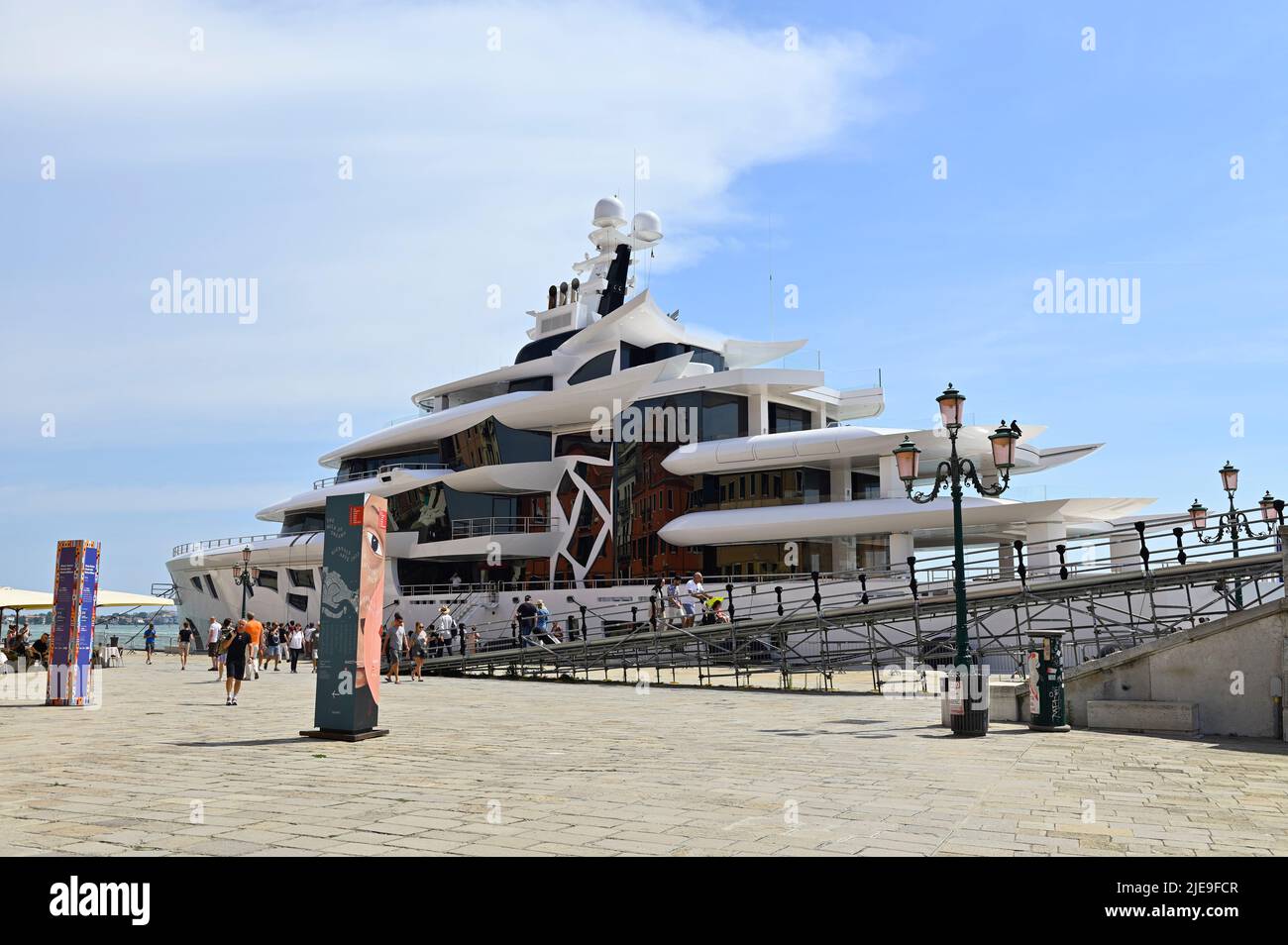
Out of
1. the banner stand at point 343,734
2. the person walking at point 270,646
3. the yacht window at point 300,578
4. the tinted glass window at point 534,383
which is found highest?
the tinted glass window at point 534,383

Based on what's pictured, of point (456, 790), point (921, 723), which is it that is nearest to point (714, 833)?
point (456, 790)

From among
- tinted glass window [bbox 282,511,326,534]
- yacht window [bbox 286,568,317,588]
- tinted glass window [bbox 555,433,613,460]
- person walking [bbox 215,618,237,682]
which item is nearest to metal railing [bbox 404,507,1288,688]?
person walking [bbox 215,618,237,682]

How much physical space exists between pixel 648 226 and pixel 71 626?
3599cm

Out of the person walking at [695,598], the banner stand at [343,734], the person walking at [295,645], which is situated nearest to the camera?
the banner stand at [343,734]

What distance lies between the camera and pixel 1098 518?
32375 mm

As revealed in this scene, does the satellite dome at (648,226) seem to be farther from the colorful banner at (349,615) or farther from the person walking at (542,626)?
the colorful banner at (349,615)

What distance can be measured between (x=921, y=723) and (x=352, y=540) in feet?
26.2

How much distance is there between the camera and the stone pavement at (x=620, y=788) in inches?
251

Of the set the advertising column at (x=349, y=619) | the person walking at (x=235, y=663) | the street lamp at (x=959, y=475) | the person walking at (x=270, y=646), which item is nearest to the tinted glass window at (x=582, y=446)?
the person walking at (x=270, y=646)

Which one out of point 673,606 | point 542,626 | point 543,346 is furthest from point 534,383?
point 542,626


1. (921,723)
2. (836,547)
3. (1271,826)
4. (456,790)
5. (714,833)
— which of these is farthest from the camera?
(836,547)

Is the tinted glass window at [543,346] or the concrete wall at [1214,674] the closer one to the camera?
the concrete wall at [1214,674]

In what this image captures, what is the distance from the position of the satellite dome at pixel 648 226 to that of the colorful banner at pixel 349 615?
38.2m
